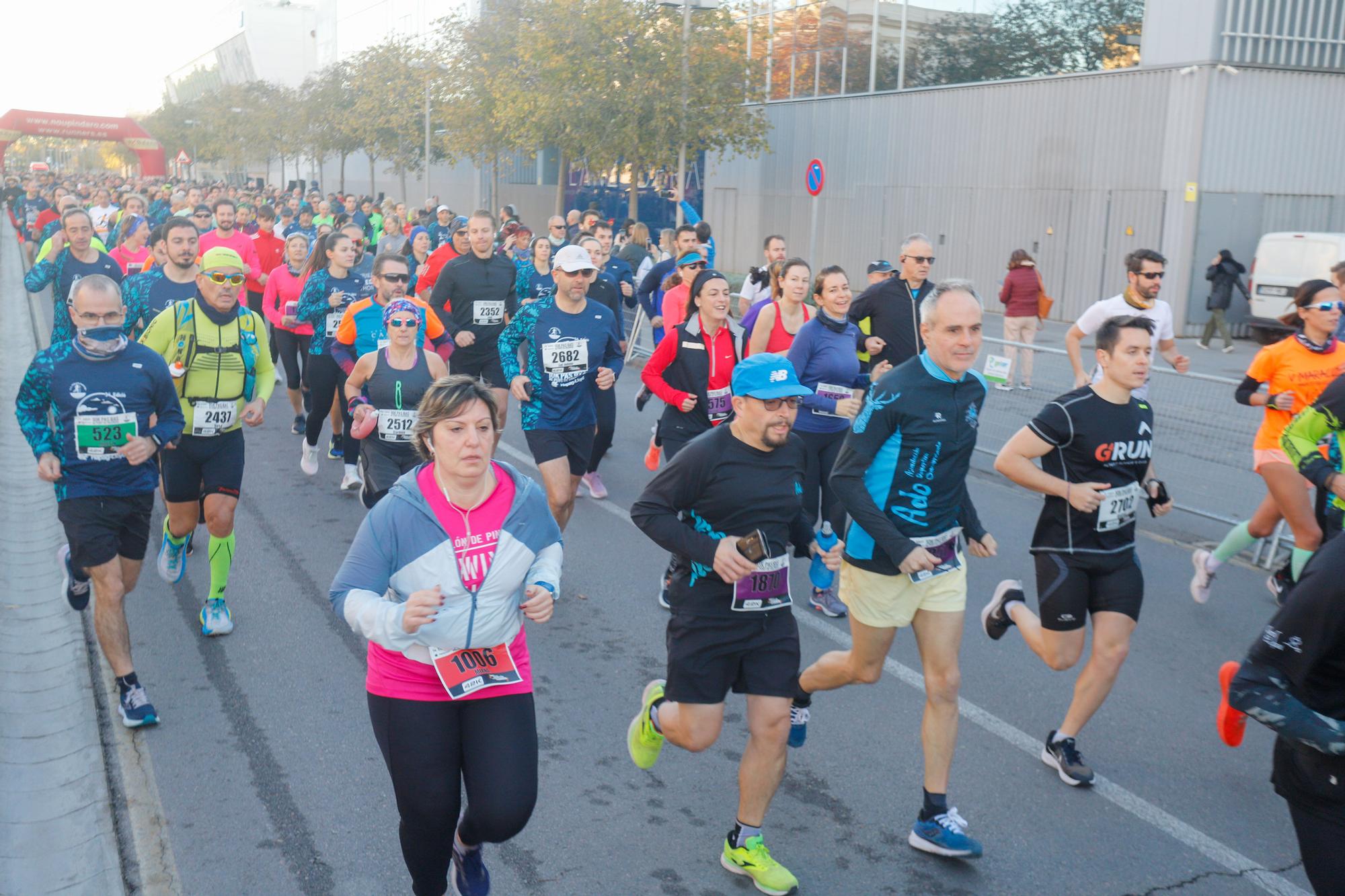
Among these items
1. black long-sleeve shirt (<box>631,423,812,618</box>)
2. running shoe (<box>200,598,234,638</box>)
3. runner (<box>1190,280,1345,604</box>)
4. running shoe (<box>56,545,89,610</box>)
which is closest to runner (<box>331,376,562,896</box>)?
black long-sleeve shirt (<box>631,423,812,618</box>)

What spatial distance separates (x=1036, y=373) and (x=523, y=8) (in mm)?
25105

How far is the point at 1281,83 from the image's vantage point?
76.9 feet

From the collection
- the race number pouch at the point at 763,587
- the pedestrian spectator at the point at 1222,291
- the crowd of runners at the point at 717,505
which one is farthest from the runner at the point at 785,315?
the pedestrian spectator at the point at 1222,291

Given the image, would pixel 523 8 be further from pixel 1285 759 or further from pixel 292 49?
pixel 292 49

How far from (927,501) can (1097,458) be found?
33.5 inches

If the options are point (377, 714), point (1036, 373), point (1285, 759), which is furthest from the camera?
point (1036, 373)

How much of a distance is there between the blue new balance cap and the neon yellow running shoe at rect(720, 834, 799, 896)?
155 cm

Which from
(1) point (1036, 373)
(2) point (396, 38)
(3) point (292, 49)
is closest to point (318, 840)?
(1) point (1036, 373)

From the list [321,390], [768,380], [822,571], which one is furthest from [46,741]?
[321,390]

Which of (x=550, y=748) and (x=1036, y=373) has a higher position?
(x=1036, y=373)

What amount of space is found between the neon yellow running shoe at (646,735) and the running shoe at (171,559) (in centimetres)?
362

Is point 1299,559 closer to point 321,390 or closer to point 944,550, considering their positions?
point 944,550

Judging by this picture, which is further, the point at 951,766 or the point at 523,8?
the point at 523,8

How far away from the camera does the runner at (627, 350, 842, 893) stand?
435cm
